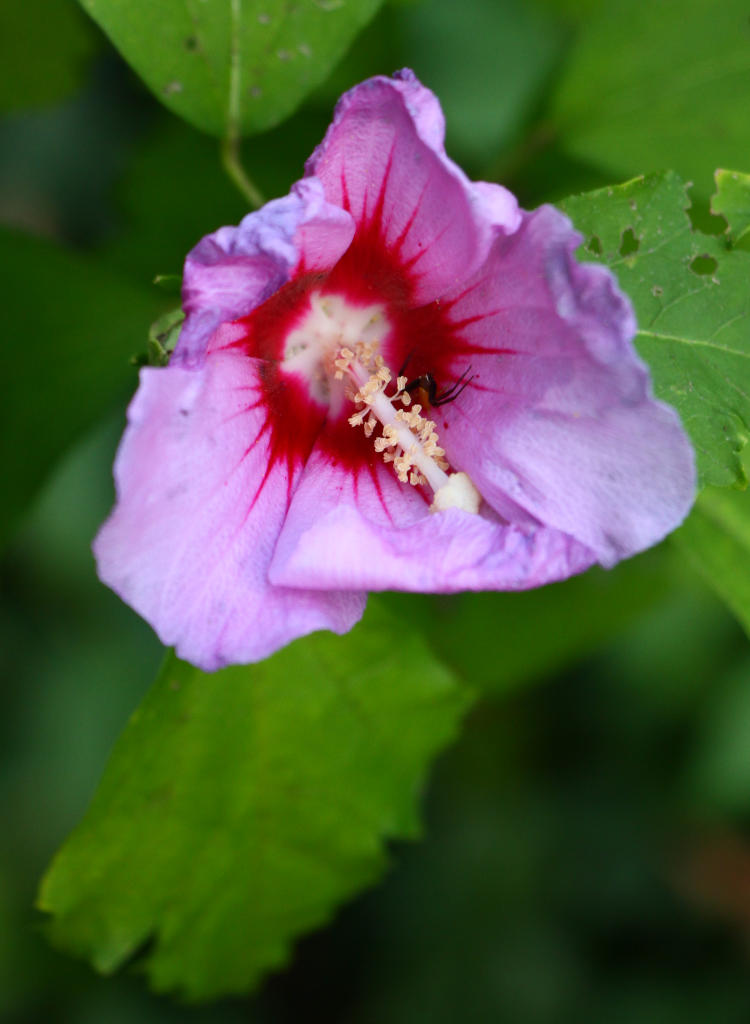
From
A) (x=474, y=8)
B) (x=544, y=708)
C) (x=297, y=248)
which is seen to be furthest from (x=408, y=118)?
(x=544, y=708)

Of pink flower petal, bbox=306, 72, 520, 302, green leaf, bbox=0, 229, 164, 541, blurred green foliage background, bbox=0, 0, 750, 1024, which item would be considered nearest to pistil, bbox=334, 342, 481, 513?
pink flower petal, bbox=306, 72, 520, 302

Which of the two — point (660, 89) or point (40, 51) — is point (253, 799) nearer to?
point (660, 89)

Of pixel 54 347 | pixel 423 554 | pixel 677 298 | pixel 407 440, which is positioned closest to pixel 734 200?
pixel 677 298

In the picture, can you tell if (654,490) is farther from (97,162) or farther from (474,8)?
(97,162)

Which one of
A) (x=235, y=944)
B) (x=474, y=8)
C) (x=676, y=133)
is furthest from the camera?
(x=474, y=8)

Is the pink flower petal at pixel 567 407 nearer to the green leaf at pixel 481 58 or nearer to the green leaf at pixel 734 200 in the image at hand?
the green leaf at pixel 734 200

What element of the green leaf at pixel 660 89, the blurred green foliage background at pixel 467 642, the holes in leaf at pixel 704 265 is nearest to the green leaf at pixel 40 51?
the blurred green foliage background at pixel 467 642

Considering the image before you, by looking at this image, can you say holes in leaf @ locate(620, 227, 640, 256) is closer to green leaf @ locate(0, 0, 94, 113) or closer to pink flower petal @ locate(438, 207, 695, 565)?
pink flower petal @ locate(438, 207, 695, 565)
